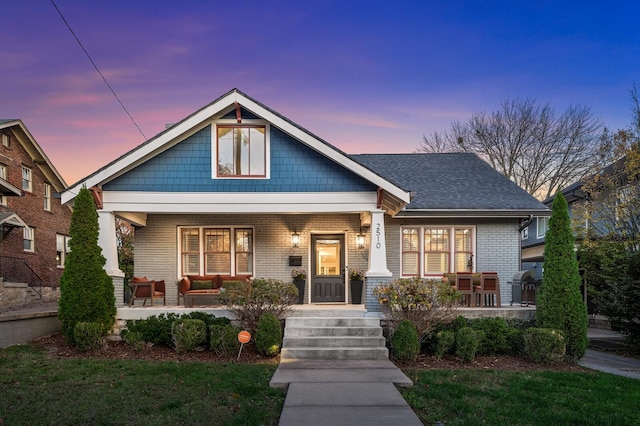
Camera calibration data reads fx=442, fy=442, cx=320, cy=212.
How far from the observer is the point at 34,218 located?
2198 cm

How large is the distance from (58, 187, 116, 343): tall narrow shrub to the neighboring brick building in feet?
33.3

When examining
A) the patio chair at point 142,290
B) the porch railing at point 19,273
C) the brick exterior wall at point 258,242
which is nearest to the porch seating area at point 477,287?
the brick exterior wall at point 258,242

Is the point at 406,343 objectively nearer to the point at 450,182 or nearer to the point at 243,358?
the point at 243,358

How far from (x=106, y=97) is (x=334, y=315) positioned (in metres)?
10.4

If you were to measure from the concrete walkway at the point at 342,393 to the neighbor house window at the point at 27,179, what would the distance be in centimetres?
2002

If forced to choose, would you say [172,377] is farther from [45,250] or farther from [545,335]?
[45,250]

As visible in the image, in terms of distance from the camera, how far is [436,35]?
50.9ft

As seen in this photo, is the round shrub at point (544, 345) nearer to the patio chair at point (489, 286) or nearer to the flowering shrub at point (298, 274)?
the patio chair at point (489, 286)

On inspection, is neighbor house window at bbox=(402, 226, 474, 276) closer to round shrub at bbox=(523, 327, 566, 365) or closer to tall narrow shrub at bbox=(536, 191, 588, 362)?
tall narrow shrub at bbox=(536, 191, 588, 362)

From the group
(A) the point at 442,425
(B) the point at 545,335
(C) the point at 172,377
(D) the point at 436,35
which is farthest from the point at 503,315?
(D) the point at 436,35

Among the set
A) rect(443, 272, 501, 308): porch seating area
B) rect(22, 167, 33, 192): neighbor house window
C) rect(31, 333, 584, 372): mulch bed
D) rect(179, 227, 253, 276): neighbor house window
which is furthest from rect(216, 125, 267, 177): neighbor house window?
rect(22, 167, 33, 192): neighbor house window

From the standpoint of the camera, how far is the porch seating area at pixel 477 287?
11.0 meters

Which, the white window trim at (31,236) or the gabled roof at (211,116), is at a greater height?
the gabled roof at (211,116)

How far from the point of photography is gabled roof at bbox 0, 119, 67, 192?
20.6 metres
